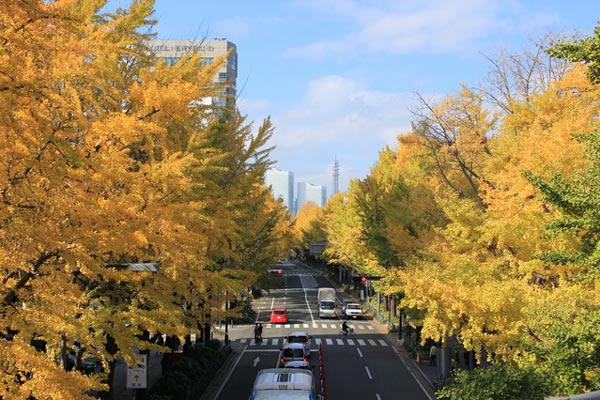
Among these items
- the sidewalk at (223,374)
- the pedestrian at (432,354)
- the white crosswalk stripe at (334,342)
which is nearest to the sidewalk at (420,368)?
the pedestrian at (432,354)

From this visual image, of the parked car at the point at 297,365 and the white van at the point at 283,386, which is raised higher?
the white van at the point at 283,386

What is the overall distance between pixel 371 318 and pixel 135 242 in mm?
42465

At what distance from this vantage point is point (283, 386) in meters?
14.7

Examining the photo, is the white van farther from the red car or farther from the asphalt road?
the red car

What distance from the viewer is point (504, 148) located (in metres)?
19.9

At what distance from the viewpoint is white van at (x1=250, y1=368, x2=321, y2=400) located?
14.1 meters

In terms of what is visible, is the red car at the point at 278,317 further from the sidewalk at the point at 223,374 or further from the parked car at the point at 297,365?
the parked car at the point at 297,365

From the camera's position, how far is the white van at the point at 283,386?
14.1m

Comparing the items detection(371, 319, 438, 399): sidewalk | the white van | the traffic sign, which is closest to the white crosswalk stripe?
detection(371, 319, 438, 399): sidewalk

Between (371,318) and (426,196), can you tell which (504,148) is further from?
(371,318)

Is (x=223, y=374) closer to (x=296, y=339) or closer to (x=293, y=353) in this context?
(x=293, y=353)

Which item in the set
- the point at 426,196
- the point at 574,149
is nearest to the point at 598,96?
the point at 574,149

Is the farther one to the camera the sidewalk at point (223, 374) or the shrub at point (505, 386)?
the sidewalk at point (223, 374)

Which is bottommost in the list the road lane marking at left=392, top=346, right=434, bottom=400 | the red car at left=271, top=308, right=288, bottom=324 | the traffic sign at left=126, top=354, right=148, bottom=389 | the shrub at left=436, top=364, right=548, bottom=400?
the road lane marking at left=392, top=346, right=434, bottom=400
